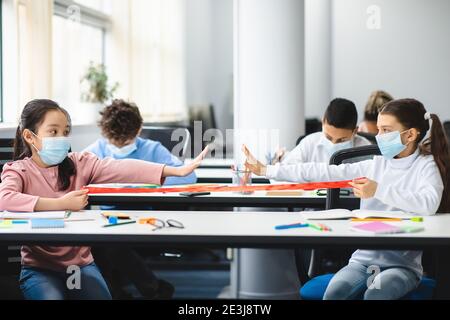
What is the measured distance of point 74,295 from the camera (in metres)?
2.70

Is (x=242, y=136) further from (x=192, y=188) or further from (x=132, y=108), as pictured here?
(x=192, y=188)

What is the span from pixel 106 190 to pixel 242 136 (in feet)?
4.43

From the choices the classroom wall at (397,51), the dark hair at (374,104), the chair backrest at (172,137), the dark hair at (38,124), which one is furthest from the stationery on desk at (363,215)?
the classroom wall at (397,51)

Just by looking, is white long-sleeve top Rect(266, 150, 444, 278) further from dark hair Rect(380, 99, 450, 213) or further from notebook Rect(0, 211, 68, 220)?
→ notebook Rect(0, 211, 68, 220)

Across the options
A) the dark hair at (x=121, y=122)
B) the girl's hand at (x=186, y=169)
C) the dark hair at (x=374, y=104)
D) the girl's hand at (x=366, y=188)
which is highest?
the dark hair at (x=374, y=104)

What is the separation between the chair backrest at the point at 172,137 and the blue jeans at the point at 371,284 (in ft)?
7.12

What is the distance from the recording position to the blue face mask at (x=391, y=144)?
9.25 feet

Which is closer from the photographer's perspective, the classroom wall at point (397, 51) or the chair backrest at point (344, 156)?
the chair backrest at point (344, 156)

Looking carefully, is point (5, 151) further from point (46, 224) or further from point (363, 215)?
point (363, 215)

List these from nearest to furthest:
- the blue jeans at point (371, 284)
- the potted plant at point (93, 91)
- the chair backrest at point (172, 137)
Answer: the blue jeans at point (371, 284)
the chair backrest at point (172, 137)
the potted plant at point (93, 91)

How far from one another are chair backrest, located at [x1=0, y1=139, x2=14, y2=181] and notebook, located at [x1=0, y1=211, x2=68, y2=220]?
72 centimetres

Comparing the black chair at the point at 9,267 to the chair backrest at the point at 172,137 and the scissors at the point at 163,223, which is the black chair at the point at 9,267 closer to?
the scissors at the point at 163,223

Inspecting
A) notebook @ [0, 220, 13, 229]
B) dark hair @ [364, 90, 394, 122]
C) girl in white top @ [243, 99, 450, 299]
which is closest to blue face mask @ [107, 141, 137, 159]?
girl in white top @ [243, 99, 450, 299]
